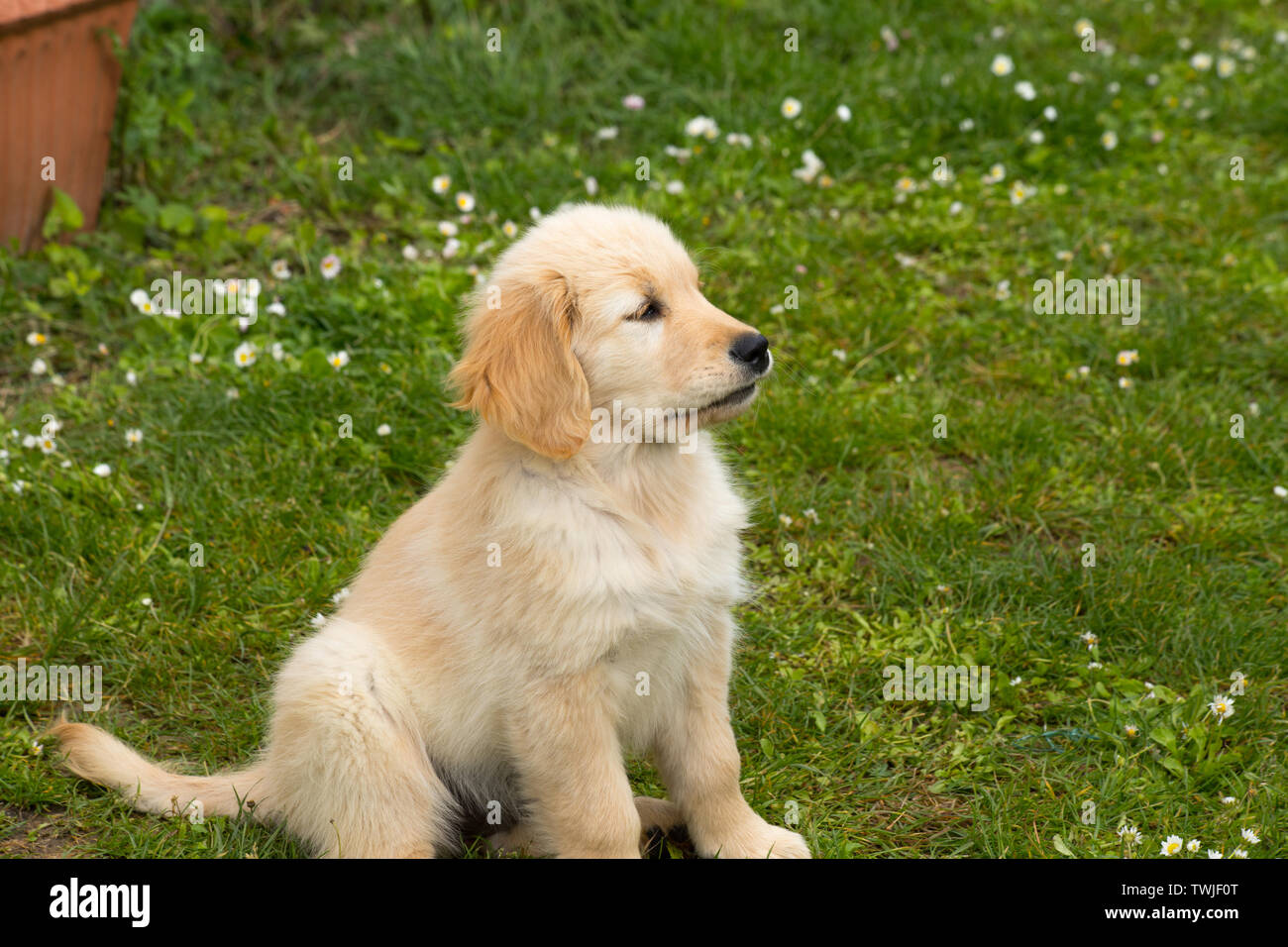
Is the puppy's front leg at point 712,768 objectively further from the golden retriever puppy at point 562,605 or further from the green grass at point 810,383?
the green grass at point 810,383

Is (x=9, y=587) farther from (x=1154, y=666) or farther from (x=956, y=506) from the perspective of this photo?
(x=1154, y=666)

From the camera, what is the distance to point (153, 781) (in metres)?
3.23

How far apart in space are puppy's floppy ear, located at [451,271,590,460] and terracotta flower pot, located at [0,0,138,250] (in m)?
2.85

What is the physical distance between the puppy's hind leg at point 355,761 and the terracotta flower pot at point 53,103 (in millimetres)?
2923

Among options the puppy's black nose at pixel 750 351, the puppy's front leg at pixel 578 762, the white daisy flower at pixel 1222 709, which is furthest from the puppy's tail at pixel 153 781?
the white daisy flower at pixel 1222 709

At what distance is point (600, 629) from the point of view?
279cm

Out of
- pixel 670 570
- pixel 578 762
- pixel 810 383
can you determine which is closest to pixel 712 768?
pixel 578 762

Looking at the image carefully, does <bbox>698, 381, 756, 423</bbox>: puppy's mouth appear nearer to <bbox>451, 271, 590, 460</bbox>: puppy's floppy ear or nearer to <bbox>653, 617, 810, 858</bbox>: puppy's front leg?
<bbox>451, 271, 590, 460</bbox>: puppy's floppy ear

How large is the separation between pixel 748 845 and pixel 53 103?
12.5 ft

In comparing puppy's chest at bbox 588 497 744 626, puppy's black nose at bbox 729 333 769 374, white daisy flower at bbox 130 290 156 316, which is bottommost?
puppy's chest at bbox 588 497 744 626

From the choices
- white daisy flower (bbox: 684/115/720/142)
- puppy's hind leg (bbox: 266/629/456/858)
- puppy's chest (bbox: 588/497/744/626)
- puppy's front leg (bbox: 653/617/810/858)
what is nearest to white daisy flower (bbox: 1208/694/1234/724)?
puppy's front leg (bbox: 653/617/810/858)

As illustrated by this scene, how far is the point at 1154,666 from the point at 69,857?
2795 millimetres

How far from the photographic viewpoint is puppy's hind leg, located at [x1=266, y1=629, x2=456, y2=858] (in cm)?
291

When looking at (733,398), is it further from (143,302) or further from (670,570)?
(143,302)
